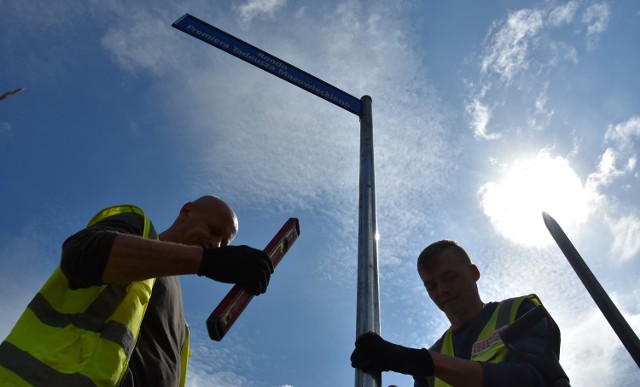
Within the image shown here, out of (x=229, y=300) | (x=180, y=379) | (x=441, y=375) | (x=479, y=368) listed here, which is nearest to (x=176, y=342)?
(x=180, y=379)

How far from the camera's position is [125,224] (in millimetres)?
2977

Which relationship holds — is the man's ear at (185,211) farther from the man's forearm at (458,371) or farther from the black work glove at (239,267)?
the man's forearm at (458,371)

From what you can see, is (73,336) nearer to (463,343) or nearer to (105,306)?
(105,306)

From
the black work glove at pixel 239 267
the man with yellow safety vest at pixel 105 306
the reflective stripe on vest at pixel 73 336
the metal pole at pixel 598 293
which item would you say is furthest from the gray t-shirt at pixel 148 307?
the metal pole at pixel 598 293

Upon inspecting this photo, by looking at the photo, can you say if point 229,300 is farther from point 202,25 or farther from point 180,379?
point 202,25

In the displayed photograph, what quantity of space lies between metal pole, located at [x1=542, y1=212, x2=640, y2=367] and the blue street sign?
2269 mm

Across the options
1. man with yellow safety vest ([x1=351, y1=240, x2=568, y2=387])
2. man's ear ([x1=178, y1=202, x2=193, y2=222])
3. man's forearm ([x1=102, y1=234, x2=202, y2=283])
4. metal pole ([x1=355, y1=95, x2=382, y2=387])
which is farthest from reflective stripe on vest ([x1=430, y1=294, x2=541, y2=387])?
man's ear ([x1=178, y1=202, x2=193, y2=222])

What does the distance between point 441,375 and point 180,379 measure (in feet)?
5.91

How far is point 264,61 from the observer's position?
5.52m

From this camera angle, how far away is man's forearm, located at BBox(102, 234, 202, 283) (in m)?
2.49

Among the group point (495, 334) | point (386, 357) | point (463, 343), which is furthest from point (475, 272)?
point (386, 357)

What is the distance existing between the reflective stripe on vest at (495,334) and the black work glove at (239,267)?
1576mm

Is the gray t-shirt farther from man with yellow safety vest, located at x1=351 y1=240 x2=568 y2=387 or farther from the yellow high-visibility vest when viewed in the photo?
man with yellow safety vest, located at x1=351 y1=240 x2=568 y2=387

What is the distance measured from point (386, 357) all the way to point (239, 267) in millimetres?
866
